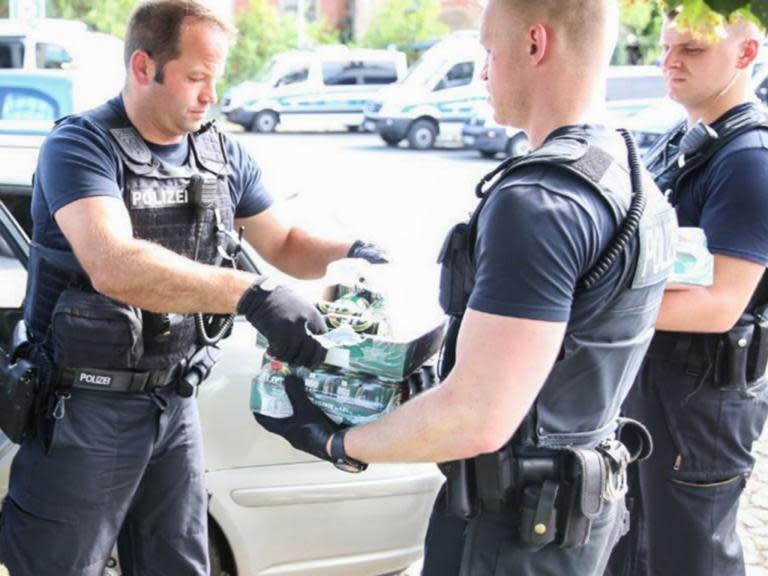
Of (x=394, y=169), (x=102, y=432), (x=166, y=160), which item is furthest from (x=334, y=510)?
(x=394, y=169)

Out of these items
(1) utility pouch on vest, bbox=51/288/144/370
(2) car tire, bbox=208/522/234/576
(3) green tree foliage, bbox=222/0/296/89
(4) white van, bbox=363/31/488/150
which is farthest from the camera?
(3) green tree foliage, bbox=222/0/296/89

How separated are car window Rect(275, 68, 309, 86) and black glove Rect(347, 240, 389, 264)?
73.1ft

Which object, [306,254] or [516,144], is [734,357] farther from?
[516,144]

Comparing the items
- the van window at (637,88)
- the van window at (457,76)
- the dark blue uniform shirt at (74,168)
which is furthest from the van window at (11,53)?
the van window at (457,76)

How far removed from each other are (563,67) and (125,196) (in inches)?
46.8

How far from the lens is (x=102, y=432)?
2.62 metres

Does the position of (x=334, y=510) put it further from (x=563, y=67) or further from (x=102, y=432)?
(x=563, y=67)

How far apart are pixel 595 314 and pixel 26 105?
26.5 ft

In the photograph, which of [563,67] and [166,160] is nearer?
[563,67]

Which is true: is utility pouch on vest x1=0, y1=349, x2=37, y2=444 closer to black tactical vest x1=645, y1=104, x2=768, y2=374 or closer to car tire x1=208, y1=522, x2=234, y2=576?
car tire x1=208, y1=522, x2=234, y2=576

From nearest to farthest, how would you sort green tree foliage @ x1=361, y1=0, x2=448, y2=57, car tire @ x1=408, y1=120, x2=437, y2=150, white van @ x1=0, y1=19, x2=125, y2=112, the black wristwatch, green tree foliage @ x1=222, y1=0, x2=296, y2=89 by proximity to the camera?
the black wristwatch, white van @ x1=0, y1=19, x2=125, y2=112, car tire @ x1=408, y1=120, x2=437, y2=150, green tree foliage @ x1=222, y1=0, x2=296, y2=89, green tree foliage @ x1=361, y1=0, x2=448, y2=57

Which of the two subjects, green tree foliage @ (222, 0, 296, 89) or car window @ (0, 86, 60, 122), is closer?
car window @ (0, 86, 60, 122)

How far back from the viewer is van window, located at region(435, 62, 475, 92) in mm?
21281

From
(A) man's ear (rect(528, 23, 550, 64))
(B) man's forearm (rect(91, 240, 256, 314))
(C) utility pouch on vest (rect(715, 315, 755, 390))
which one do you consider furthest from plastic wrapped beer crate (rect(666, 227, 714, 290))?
(B) man's forearm (rect(91, 240, 256, 314))
